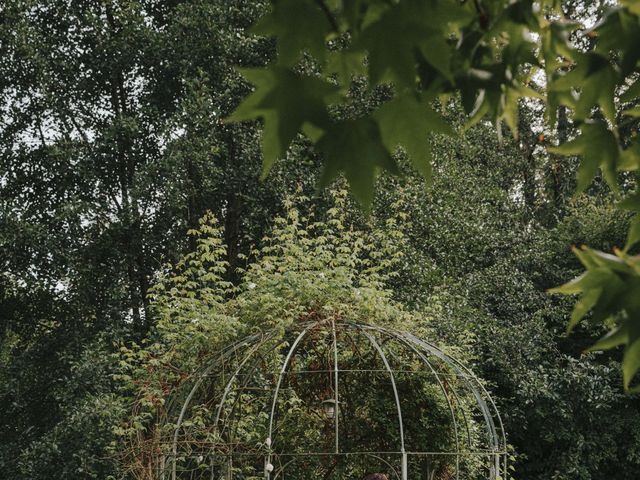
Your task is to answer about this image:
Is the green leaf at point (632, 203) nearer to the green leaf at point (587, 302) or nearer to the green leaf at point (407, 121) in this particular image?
the green leaf at point (587, 302)

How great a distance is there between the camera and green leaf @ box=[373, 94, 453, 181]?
1.07 metres

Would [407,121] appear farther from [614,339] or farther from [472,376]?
[472,376]

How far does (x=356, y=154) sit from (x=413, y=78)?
0.12 metres

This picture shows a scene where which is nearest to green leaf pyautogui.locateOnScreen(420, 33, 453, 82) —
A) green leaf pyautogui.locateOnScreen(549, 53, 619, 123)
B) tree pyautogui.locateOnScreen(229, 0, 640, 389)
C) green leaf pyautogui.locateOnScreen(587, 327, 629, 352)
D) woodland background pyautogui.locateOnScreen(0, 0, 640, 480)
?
tree pyautogui.locateOnScreen(229, 0, 640, 389)

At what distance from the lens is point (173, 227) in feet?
33.2

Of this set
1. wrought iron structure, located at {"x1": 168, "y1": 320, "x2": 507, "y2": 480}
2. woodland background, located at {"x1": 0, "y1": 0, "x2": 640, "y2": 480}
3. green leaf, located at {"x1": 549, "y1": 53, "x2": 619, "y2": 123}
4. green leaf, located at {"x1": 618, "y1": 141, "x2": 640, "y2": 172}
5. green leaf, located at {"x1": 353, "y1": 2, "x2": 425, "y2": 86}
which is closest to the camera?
green leaf, located at {"x1": 353, "y1": 2, "x2": 425, "y2": 86}

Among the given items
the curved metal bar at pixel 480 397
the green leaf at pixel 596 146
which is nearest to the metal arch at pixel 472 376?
the curved metal bar at pixel 480 397

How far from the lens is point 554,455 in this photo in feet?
29.8

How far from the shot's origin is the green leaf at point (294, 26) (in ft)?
3.37

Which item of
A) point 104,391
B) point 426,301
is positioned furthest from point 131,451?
point 426,301

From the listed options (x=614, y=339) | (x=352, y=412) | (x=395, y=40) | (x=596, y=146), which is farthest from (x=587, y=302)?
(x=352, y=412)

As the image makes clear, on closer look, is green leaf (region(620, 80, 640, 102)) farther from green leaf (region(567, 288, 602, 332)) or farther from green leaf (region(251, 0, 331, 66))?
green leaf (region(251, 0, 331, 66))

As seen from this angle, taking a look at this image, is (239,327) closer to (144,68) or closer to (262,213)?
(262,213)

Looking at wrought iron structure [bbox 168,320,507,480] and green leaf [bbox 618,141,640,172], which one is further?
wrought iron structure [bbox 168,320,507,480]
